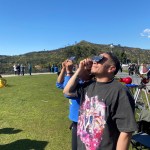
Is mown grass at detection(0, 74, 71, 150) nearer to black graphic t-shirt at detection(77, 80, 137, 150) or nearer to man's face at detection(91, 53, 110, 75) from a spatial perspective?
black graphic t-shirt at detection(77, 80, 137, 150)

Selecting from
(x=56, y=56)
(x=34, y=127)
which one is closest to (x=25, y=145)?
(x=34, y=127)

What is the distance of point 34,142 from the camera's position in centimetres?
740

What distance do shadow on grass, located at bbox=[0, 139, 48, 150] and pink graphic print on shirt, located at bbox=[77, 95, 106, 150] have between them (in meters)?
4.16

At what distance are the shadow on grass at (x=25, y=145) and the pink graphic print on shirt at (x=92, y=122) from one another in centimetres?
416

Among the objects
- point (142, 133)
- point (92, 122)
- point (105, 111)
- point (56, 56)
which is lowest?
point (142, 133)

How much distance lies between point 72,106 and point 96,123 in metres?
1.11

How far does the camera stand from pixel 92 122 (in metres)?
2.93

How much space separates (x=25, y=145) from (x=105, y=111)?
470 cm

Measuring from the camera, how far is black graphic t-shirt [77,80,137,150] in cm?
277

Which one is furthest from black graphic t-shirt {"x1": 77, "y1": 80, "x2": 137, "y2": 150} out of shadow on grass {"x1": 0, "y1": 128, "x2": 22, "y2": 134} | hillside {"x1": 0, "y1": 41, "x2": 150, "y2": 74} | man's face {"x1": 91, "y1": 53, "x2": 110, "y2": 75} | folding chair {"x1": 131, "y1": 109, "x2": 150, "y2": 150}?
hillside {"x1": 0, "y1": 41, "x2": 150, "y2": 74}

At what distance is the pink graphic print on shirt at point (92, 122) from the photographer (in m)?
2.87

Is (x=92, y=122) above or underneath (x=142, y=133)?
above

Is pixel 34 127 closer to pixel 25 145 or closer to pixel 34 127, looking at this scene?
pixel 34 127

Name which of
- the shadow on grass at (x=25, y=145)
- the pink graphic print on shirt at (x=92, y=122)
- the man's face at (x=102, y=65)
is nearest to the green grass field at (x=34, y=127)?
the shadow on grass at (x=25, y=145)
